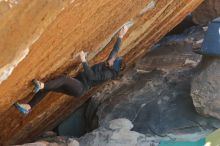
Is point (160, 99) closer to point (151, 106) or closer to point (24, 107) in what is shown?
point (151, 106)

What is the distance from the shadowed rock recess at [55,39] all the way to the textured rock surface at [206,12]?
7.88ft

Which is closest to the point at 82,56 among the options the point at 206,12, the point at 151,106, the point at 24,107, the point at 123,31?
the point at 123,31

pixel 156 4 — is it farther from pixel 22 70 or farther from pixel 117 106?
pixel 22 70

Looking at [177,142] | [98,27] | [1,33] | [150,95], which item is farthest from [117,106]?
[1,33]

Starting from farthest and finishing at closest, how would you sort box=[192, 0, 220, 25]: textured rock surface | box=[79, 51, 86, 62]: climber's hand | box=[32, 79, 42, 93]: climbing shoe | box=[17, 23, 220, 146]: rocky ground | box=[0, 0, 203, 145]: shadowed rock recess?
box=[192, 0, 220, 25]: textured rock surface
box=[17, 23, 220, 146]: rocky ground
box=[79, 51, 86, 62]: climber's hand
box=[32, 79, 42, 93]: climbing shoe
box=[0, 0, 203, 145]: shadowed rock recess

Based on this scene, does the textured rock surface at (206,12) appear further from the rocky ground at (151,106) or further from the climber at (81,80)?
the climber at (81,80)

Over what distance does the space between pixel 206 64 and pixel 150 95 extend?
129 cm

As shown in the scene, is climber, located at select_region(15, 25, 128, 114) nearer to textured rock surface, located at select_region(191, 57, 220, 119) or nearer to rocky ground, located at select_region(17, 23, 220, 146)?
rocky ground, located at select_region(17, 23, 220, 146)

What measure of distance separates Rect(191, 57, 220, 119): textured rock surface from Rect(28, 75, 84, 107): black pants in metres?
1.53

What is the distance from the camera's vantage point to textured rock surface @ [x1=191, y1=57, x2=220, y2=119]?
5426 mm

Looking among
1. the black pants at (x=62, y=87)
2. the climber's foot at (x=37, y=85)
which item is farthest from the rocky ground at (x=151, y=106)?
the climber's foot at (x=37, y=85)

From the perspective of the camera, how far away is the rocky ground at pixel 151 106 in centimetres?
564

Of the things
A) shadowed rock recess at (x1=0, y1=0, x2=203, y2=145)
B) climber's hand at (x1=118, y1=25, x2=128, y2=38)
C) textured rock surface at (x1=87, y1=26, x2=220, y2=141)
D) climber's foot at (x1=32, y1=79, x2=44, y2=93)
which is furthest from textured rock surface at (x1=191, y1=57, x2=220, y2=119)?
climber's foot at (x1=32, y1=79, x2=44, y2=93)

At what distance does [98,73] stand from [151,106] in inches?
53.6
